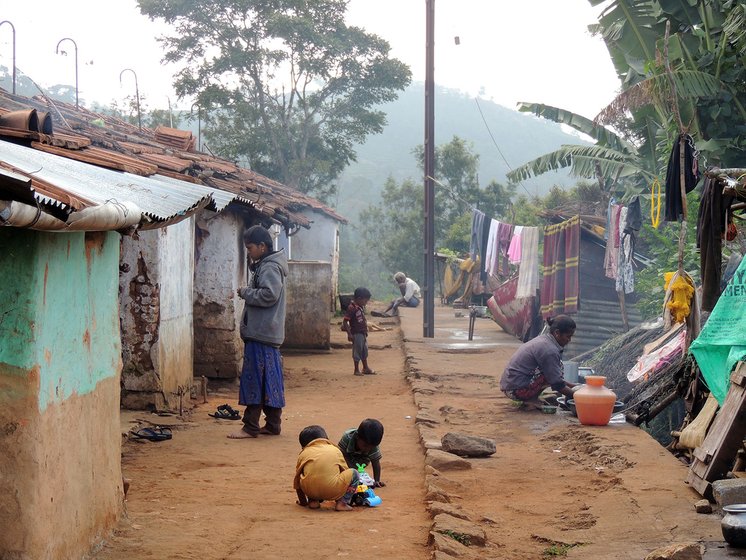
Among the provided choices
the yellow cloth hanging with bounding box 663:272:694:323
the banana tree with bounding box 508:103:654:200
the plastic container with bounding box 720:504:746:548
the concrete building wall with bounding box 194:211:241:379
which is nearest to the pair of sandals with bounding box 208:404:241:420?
the concrete building wall with bounding box 194:211:241:379

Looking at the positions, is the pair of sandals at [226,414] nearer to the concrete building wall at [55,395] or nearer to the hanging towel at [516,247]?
the concrete building wall at [55,395]

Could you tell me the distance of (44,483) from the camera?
4.11 meters

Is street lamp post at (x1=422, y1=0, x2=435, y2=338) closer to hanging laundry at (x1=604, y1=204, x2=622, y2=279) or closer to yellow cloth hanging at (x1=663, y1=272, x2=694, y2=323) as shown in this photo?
hanging laundry at (x1=604, y1=204, x2=622, y2=279)

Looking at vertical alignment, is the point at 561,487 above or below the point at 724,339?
below

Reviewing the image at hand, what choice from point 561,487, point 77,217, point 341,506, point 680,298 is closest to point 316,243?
point 680,298

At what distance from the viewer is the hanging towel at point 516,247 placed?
60.9ft

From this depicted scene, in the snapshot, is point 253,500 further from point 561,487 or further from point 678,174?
point 678,174

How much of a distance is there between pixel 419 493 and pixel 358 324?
281 inches

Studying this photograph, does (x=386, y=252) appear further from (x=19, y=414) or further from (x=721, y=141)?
(x=19, y=414)

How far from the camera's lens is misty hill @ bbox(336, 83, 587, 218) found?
84.0 metres

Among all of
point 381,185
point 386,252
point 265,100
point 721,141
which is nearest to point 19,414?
point 721,141

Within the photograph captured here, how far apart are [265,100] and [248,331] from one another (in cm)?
2561

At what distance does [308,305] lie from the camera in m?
16.5

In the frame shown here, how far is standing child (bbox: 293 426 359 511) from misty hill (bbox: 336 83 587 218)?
69219mm
